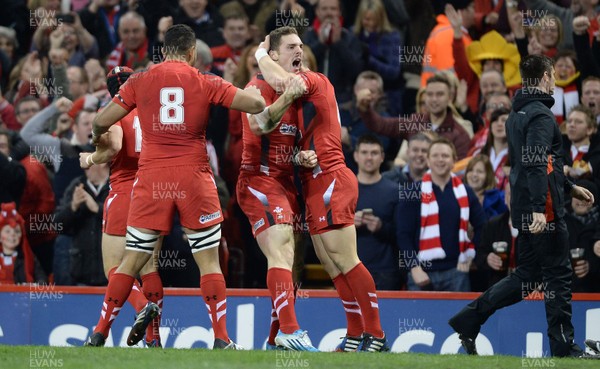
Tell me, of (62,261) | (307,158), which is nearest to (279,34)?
(307,158)

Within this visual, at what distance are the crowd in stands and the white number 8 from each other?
392cm

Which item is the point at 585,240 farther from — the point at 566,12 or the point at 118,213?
the point at 118,213

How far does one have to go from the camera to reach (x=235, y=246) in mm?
13297

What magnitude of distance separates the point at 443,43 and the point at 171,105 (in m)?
6.35

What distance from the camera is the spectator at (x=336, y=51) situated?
14156mm

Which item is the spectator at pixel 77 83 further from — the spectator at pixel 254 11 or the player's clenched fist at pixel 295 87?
the player's clenched fist at pixel 295 87

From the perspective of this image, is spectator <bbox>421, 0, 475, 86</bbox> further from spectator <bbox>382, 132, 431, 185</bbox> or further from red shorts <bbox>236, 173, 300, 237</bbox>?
red shorts <bbox>236, 173, 300, 237</bbox>

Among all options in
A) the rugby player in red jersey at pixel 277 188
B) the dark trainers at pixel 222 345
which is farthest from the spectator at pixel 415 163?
the dark trainers at pixel 222 345

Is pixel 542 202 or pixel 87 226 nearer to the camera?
pixel 542 202

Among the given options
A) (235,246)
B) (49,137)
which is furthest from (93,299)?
(49,137)

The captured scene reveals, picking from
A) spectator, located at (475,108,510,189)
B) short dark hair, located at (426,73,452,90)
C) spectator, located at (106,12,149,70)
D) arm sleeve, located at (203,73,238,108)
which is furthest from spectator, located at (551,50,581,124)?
spectator, located at (106,12,149,70)

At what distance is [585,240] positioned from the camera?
11.6 meters

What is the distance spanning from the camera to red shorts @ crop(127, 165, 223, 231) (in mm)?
8844

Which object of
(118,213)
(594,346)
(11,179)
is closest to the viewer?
(594,346)
